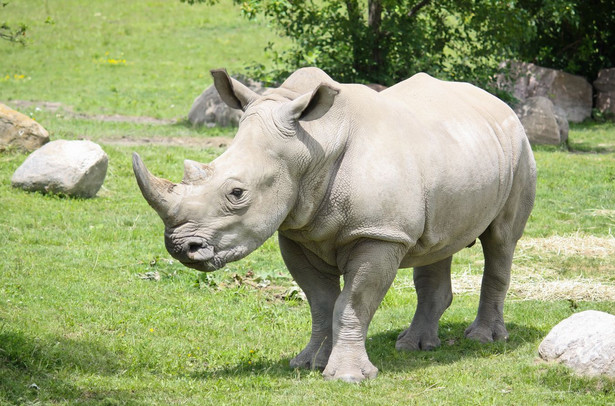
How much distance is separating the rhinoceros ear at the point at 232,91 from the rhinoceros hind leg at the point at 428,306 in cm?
239

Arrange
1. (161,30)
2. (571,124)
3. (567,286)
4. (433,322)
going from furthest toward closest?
(161,30), (571,124), (567,286), (433,322)

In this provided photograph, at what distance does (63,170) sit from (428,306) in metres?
6.51

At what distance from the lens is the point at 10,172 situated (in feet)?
44.7

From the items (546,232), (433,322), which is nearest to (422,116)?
(433,322)

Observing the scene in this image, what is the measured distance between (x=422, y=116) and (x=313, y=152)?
3.82ft

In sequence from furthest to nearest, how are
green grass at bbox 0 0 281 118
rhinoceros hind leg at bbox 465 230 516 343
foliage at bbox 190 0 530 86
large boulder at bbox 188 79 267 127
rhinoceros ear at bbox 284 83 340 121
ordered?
green grass at bbox 0 0 281 118 < large boulder at bbox 188 79 267 127 < foliage at bbox 190 0 530 86 < rhinoceros hind leg at bbox 465 230 516 343 < rhinoceros ear at bbox 284 83 340 121

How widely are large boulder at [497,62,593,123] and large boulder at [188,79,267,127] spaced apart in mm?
6192

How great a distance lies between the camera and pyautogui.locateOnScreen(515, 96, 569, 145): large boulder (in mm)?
18406

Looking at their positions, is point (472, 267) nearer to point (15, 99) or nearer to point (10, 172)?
point (10, 172)

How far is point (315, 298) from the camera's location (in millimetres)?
6992

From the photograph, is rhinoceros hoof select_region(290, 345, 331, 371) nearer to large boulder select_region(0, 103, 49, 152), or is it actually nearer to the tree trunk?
large boulder select_region(0, 103, 49, 152)

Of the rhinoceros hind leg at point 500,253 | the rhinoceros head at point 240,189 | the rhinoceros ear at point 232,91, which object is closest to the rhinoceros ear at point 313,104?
the rhinoceros head at point 240,189

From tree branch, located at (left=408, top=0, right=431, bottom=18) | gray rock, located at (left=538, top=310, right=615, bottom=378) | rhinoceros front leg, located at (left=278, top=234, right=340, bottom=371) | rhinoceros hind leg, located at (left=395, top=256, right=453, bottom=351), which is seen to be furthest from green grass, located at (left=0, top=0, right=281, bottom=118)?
gray rock, located at (left=538, top=310, right=615, bottom=378)

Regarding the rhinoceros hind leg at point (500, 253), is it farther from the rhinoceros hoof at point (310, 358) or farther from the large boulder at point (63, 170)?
the large boulder at point (63, 170)
